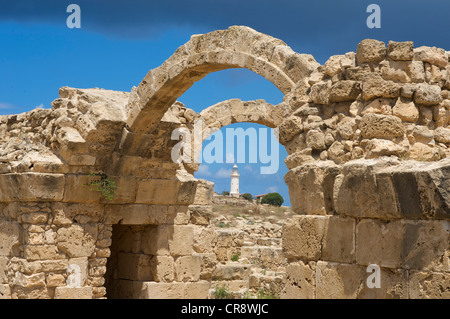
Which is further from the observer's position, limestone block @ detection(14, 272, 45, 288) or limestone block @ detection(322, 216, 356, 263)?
limestone block @ detection(14, 272, 45, 288)

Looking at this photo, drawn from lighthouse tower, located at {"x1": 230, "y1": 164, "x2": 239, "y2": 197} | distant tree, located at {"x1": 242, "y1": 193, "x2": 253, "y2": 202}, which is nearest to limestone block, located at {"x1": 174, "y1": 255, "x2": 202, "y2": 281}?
distant tree, located at {"x1": 242, "y1": 193, "x2": 253, "y2": 202}

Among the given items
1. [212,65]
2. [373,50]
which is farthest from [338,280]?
[212,65]

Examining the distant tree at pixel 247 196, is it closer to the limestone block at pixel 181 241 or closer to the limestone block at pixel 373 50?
the limestone block at pixel 181 241

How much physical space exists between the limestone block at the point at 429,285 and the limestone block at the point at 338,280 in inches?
20.2

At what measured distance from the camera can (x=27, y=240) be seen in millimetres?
8008

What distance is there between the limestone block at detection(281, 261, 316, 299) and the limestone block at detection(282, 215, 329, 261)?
0.08 metres

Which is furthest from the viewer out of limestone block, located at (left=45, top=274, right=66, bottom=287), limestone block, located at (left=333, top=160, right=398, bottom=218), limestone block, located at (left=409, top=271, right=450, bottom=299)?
limestone block, located at (left=45, top=274, right=66, bottom=287)

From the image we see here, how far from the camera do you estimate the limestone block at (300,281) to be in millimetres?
4812

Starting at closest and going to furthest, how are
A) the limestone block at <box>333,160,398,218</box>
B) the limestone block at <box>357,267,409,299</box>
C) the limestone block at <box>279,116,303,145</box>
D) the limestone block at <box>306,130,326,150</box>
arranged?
the limestone block at <box>357,267,409,299</box>, the limestone block at <box>333,160,398,218</box>, the limestone block at <box>306,130,326,150</box>, the limestone block at <box>279,116,303,145</box>

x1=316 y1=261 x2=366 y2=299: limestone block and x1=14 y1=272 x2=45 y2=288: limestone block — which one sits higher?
x1=14 y1=272 x2=45 y2=288: limestone block

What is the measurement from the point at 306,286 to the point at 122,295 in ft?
18.0

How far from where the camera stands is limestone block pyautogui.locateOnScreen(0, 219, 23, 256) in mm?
8172

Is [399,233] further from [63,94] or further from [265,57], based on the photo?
[63,94]

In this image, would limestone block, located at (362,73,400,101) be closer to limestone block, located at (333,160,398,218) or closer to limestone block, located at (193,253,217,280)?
limestone block, located at (333,160,398,218)
